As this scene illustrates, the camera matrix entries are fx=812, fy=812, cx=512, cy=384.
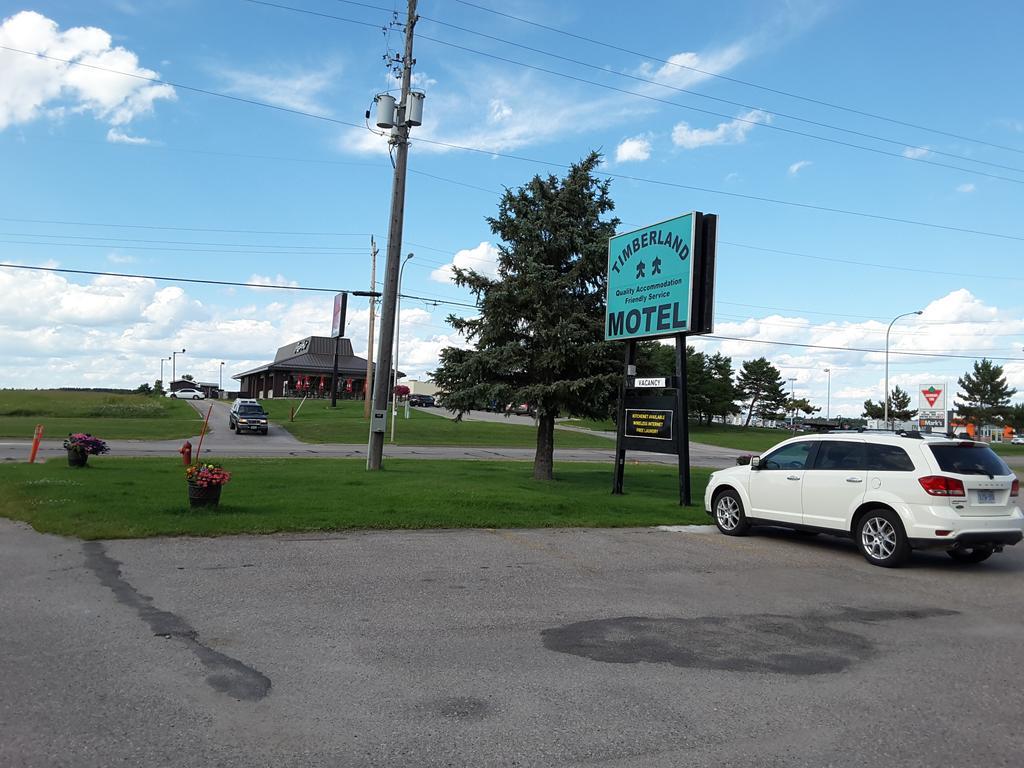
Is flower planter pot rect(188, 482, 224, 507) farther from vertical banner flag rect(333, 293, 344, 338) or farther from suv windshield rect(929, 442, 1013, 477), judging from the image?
vertical banner flag rect(333, 293, 344, 338)

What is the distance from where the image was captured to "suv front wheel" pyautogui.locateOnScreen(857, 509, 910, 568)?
9.95 metres

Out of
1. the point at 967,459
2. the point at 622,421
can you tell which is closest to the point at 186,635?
the point at 967,459

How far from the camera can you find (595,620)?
6.96 m

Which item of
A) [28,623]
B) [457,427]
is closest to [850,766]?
[28,623]

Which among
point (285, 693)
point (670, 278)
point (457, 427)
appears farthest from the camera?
point (457, 427)

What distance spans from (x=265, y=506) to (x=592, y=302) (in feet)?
34.5

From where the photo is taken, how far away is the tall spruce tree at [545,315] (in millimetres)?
19625

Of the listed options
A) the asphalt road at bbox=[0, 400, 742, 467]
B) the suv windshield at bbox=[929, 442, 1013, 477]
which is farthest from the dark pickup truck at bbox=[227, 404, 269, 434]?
the suv windshield at bbox=[929, 442, 1013, 477]

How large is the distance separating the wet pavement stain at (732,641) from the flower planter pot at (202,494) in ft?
24.5

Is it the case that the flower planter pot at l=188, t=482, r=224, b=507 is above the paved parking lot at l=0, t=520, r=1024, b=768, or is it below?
above

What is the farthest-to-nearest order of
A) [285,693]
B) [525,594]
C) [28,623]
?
[525,594]
[28,623]
[285,693]

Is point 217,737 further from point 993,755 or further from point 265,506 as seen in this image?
point 265,506

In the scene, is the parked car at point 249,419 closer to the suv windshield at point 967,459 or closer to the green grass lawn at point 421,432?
the green grass lawn at point 421,432

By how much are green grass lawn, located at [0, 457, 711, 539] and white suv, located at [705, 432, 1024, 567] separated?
2.91 meters
